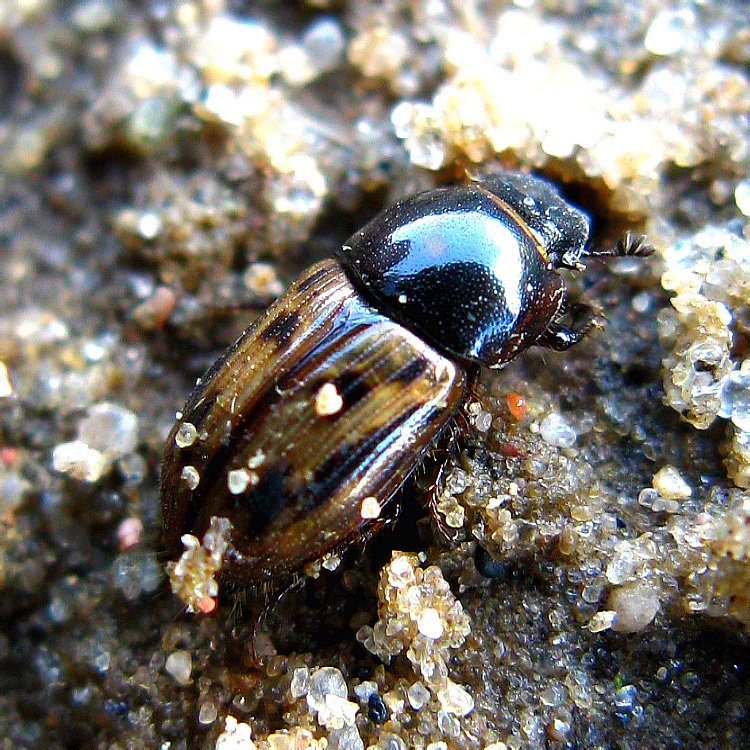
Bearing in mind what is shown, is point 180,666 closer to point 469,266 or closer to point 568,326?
point 469,266

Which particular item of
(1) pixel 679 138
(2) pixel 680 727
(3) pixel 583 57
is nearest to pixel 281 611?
Result: (2) pixel 680 727

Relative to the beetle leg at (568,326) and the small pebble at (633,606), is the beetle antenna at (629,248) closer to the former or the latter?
the beetle leg at (568,326)

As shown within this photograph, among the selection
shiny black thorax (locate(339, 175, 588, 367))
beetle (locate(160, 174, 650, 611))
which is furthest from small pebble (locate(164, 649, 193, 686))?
shiny black thorax (locate(339, 175, 588, 367))

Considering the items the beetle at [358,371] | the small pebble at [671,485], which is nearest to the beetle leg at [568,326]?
the beetle at [358,371]

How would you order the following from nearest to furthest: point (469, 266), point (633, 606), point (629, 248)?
point (633, 606) < point (469, 266) < point (629, 248)

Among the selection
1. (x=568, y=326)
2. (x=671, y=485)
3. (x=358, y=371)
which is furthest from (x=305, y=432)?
(x=671, y=485)

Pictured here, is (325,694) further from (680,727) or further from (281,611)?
(680,727)

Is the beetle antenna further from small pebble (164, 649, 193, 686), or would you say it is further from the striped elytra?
small pebble (164, 649, 193, 686)

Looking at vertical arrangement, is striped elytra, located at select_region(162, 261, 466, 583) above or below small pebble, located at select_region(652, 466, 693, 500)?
above
